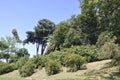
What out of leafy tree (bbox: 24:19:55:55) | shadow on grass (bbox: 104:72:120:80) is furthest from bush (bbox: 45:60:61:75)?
leafy tree (bbox: 24:19:55:55)

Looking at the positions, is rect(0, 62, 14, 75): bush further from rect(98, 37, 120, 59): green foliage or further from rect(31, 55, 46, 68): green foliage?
rect(98, 37, 120, 59): green foliage

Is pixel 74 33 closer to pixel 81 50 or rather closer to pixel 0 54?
pixel 81 50

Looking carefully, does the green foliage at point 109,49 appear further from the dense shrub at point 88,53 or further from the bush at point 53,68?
the dense shrub at point 88,53

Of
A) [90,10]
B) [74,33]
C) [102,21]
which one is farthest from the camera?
[74,33]

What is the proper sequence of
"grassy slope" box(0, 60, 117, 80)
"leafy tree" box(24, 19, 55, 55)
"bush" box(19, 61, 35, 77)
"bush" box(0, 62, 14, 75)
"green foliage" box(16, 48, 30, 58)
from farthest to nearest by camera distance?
"leafy tree" box(24, 19, 55, 55)
"green foliage" box(16, 48, 30, 58)
"bush" box(0, 62, 14, 75)
"bush" box(19, 61, 35, 77)
"grassy slope" box(0, 60, 117, 80)

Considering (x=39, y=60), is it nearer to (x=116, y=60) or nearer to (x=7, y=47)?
(x=116, y=60)

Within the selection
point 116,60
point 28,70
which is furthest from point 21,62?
point 116,60

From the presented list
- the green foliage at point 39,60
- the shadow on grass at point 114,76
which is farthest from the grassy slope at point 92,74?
the green foliage at point 39,60

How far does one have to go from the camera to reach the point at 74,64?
78.8 ft

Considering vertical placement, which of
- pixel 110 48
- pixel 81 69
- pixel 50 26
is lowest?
pixel 81 69

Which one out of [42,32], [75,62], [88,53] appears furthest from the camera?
[42,32]

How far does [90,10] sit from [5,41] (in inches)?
1338

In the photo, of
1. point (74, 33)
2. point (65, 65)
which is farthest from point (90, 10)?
point (74, 33)

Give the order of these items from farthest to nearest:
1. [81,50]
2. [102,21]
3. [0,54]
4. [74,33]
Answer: [0,54] < [74,33] < [81,50] < [102,21]
